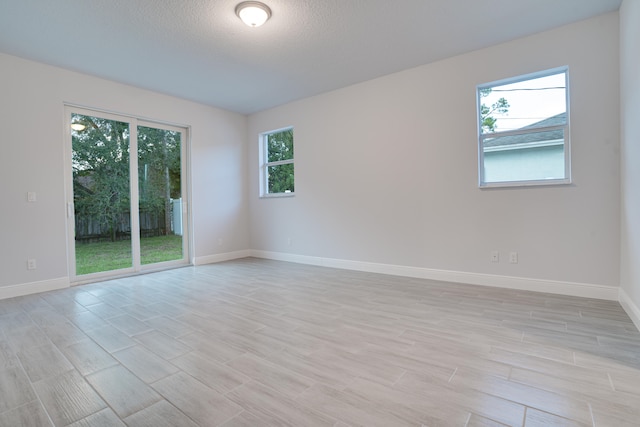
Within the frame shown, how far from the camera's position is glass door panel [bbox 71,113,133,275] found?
4.21 metres

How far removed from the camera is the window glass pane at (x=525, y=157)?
3.30 meters

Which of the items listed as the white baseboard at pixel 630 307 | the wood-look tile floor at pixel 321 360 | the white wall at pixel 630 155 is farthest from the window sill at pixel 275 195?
the white baseboard at pixel 630 307

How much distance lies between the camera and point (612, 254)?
3025 millimetres

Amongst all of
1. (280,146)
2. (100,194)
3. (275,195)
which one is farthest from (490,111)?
(100,194)

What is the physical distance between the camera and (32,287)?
3.71 meters

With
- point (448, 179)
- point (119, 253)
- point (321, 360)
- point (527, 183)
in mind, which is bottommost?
point (321, 360)

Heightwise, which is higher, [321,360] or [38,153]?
[38,153]

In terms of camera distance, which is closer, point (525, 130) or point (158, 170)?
point (525, 130)

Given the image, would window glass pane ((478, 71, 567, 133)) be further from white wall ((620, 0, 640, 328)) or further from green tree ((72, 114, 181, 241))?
green tree ((72, 114, 181, 241))

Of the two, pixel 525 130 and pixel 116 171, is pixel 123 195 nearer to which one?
pixel 116 171

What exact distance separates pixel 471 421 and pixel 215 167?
17.9 feet

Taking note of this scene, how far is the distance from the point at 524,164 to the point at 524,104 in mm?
684

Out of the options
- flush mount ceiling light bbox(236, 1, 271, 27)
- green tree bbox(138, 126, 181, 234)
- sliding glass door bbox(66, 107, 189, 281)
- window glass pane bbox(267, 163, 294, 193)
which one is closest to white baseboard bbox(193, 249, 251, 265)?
sliding glass door bbox(66, 107, 189, 281)

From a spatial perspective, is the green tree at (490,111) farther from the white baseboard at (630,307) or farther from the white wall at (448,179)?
the white baseboard at (630,307)
